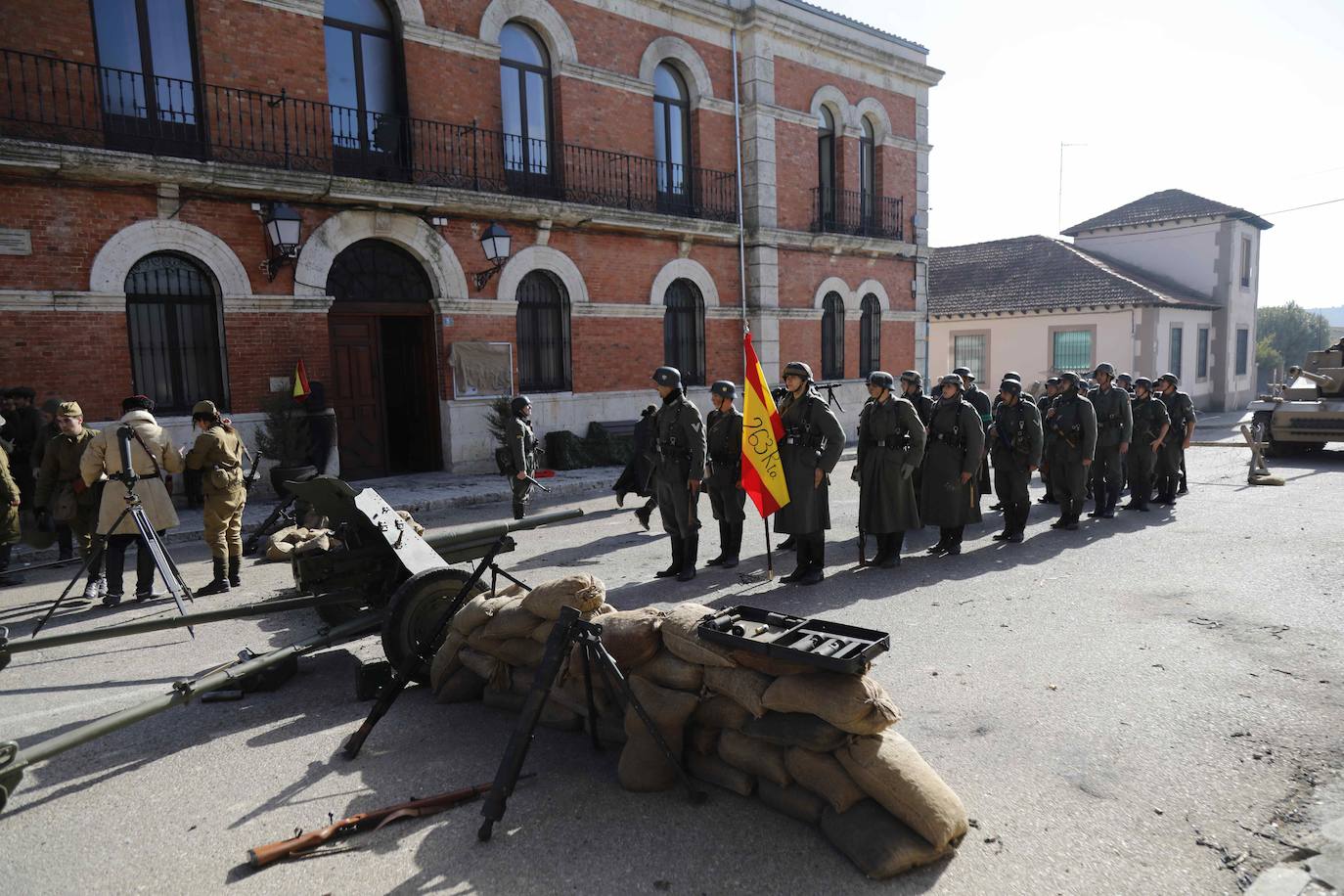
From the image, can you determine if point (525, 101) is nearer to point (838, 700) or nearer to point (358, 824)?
point (358, 824)

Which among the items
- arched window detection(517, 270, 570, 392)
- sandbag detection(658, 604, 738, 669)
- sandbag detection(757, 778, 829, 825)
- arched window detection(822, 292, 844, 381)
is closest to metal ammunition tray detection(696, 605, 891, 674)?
sandbag detection(658, 604, 738, 669)

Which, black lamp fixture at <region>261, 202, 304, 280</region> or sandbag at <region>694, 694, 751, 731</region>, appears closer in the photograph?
sandbag at <region>694, 694, 751, 731</region>

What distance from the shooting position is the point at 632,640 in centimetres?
402

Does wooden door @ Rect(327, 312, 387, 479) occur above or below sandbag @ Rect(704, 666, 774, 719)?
above

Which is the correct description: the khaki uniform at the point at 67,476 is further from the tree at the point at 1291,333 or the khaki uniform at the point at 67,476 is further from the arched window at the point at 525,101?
the tree at the point at 1291,333

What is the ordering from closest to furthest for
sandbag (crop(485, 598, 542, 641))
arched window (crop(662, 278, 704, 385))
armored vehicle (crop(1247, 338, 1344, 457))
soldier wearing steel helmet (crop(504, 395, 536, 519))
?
1. sandbag (crop(485, 598, 542, 641))
2. soldier wearing steel helmet (crop(504, 395, 536, 519))
3. armored vehicle (crop(1247, 338, 1344, 457))
4. arched window (crop(662, 278, 704, 385))

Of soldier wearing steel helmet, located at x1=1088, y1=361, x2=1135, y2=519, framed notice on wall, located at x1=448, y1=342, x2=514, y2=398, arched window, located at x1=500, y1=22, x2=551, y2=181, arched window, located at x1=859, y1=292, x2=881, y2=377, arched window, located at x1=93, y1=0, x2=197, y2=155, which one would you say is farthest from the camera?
arched window, located at x1=859, y1=292, x2=881, y2=377

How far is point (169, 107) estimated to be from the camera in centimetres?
1170

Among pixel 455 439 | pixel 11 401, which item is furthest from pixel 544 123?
pixel 11 401

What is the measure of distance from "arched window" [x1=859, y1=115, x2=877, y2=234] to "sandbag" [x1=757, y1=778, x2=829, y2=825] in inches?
753

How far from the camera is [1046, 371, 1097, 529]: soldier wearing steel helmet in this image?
9.73 meters

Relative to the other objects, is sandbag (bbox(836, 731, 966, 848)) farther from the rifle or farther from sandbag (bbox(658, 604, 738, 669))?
the rifle

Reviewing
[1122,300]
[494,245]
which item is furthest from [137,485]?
[1122,300]

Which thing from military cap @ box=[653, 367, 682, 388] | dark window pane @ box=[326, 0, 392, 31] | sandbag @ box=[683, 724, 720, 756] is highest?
dark window pane @ box=[326, 0, 392, 31]
